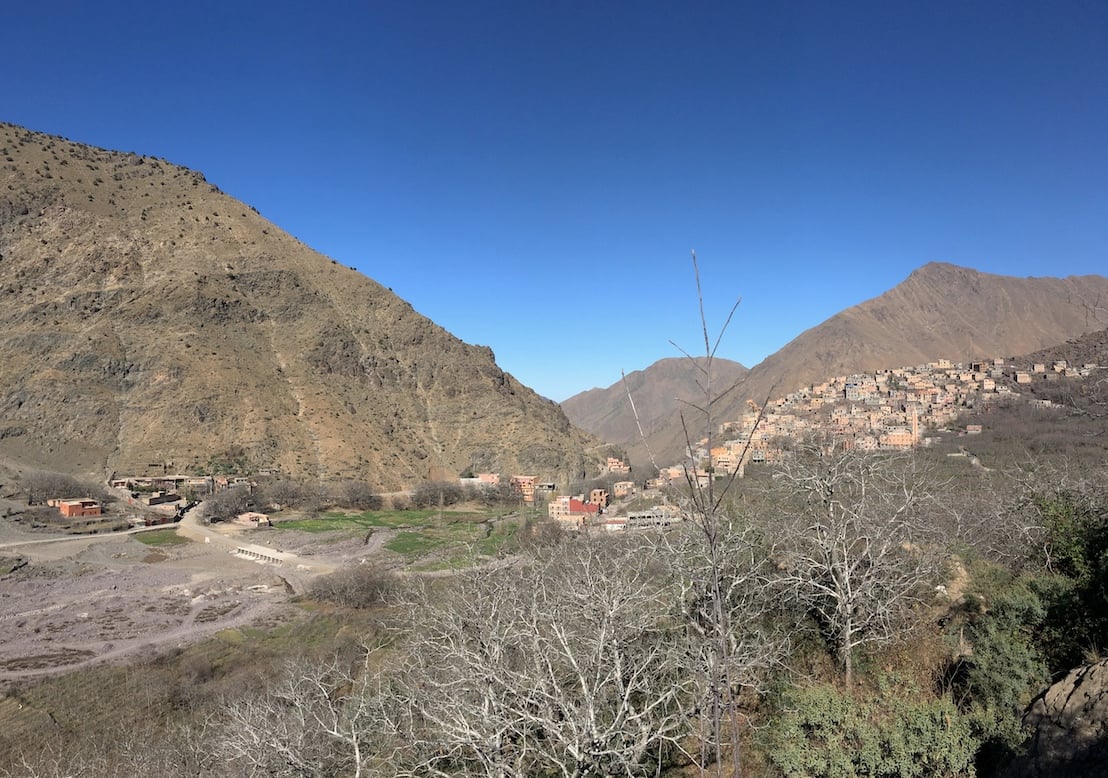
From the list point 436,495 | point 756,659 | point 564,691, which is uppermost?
point 756,659

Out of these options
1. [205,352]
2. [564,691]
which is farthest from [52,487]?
[564,691]

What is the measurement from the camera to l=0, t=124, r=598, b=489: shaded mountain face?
58.2 metres

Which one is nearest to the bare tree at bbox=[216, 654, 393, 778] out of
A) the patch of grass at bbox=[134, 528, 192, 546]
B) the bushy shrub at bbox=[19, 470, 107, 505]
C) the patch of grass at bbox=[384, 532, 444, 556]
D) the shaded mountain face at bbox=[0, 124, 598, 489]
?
the patch of grass at bbox=[384, 532, 444, 556]

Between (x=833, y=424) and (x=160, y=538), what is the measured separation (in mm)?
56812

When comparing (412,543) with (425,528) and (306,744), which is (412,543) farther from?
(306,744)

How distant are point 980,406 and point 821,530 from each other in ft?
203

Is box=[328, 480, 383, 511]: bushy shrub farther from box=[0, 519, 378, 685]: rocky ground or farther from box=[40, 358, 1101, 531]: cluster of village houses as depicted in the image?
box=[0, 519, 378, 685]: rocky ground

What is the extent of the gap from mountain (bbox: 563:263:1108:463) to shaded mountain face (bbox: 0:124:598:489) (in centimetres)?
4284

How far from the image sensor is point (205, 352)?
64.7 m

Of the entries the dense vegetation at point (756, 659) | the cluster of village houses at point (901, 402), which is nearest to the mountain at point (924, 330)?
the cluster of village houses at point (901, 402)

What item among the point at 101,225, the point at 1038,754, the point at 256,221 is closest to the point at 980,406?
the point at 1038,754

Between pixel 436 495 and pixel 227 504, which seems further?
pixel 436 495

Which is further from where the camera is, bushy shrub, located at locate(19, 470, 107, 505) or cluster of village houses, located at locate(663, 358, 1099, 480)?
bushy shrub, located at locate(19, 470, 107, 505)

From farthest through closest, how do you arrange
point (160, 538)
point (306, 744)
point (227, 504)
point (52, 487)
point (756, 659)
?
point (227, 504)
point (52, 487)
point (160, 538)
point (306, 744)
point (756, 659)
